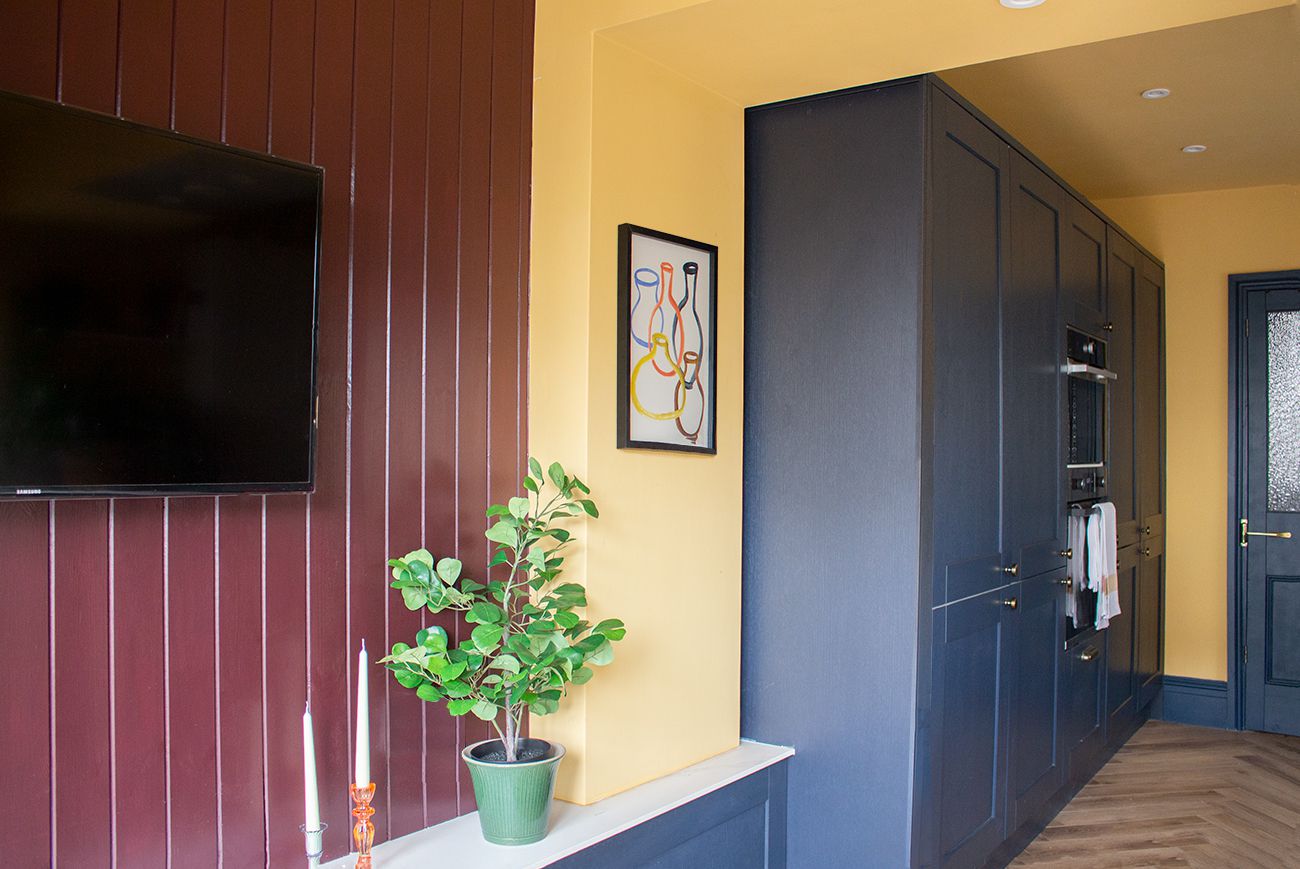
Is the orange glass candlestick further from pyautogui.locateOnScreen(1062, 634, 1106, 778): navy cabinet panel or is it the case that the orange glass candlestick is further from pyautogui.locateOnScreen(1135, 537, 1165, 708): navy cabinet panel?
pyautogui.locateOnScreen(1135, 537, 1165, 708): navy cabinet panel

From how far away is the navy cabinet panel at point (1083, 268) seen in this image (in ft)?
11.7

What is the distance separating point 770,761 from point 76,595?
63.3 inches

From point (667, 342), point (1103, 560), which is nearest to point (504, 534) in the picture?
point (667, 342)

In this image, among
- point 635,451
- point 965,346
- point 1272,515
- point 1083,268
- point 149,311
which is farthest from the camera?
point 1272,515

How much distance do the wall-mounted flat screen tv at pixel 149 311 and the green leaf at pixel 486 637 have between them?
15.0 inches

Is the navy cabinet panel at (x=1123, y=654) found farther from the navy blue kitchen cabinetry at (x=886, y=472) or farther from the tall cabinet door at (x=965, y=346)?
the tall cabinet door at (x=965, y=346)

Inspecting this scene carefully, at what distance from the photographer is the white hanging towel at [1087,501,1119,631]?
3.68 m

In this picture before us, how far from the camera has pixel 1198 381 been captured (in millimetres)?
5090

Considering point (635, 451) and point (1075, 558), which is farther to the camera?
point (1075, 558)

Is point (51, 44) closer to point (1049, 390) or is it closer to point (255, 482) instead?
point (255, 482)

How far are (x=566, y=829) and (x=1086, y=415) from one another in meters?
2.62

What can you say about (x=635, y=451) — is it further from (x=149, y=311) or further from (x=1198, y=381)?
(x=1198, y=381)

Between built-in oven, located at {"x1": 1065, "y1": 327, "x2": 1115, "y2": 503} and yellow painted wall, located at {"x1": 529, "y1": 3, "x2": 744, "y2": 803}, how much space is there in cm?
154

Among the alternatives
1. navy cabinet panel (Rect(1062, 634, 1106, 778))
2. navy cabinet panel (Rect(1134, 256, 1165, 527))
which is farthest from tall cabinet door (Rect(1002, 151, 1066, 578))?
navy cabinet panel (Rect(1134, 256, 1165, 527))
